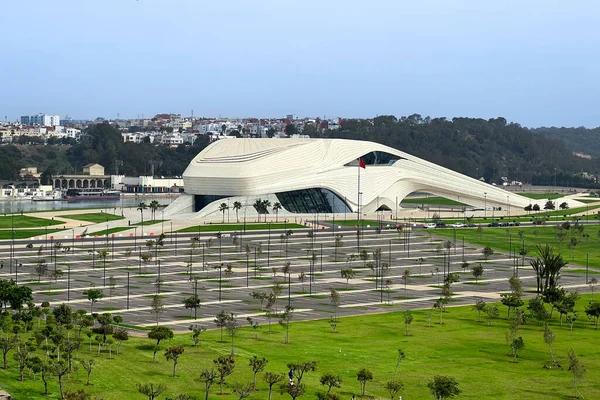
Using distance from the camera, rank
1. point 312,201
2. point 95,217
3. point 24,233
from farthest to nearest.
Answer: point 312,201 < point 95,217 < point 24,233

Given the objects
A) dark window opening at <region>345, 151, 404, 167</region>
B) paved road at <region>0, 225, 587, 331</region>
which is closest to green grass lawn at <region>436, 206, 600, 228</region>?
dark window opening at <region>345, 151, 404, 167</region>

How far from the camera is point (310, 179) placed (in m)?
134

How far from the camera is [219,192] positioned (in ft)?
429

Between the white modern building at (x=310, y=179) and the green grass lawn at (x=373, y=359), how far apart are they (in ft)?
240

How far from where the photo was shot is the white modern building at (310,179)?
426 ft

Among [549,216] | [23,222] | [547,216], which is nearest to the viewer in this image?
[23,222]

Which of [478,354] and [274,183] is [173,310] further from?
[274,183]

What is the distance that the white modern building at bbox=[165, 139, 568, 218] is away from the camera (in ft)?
426

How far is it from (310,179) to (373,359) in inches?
3466

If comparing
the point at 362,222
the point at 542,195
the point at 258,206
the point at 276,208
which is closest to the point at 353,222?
the point at 362,222

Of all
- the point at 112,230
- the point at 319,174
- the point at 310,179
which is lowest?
the point at 112,230

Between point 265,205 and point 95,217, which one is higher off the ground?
point 265,205

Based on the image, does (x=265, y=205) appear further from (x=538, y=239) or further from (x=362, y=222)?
(x=538, y=239)

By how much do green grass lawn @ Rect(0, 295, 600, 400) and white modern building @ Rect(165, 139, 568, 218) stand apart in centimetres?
7303
